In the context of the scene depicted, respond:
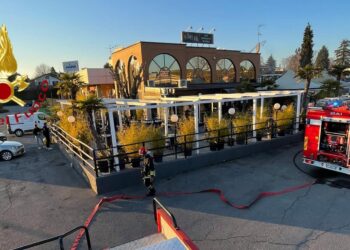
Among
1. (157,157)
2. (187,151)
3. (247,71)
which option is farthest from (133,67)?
(157,157)

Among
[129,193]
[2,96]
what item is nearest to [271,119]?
[129,193]

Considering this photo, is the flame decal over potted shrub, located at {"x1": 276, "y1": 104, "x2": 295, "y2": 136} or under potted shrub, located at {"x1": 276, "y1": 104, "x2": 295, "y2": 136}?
over

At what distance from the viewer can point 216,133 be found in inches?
383

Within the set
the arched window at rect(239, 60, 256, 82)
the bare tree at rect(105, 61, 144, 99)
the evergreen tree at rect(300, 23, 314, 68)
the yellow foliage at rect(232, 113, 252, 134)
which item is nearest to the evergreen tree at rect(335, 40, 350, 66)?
the evergreen tree at rect(300, 23, 314, 68)

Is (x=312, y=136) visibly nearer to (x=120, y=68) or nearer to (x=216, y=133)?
(x=216, y=133)

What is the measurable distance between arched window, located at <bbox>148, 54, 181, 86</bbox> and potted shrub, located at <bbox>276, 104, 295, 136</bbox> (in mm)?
13715

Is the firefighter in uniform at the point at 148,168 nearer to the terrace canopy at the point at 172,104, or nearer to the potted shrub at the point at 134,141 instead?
the potted shrub at the point at 134,141

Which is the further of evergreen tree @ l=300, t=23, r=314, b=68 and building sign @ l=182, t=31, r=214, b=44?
evergreen tree @ l=300, t=23, r=314, b=68

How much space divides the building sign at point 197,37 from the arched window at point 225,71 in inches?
136

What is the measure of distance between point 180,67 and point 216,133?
15.8 meters

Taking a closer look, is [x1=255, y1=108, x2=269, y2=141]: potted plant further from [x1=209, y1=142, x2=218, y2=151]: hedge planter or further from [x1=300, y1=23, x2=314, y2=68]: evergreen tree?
[x1=300, y1=23, x2=314, y2=68]: evergreen tree

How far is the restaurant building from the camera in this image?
2214cm

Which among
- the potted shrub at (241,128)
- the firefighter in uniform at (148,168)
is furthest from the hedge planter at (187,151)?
the potted shrub at (241,128)

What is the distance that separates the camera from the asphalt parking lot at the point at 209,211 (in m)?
4.86
